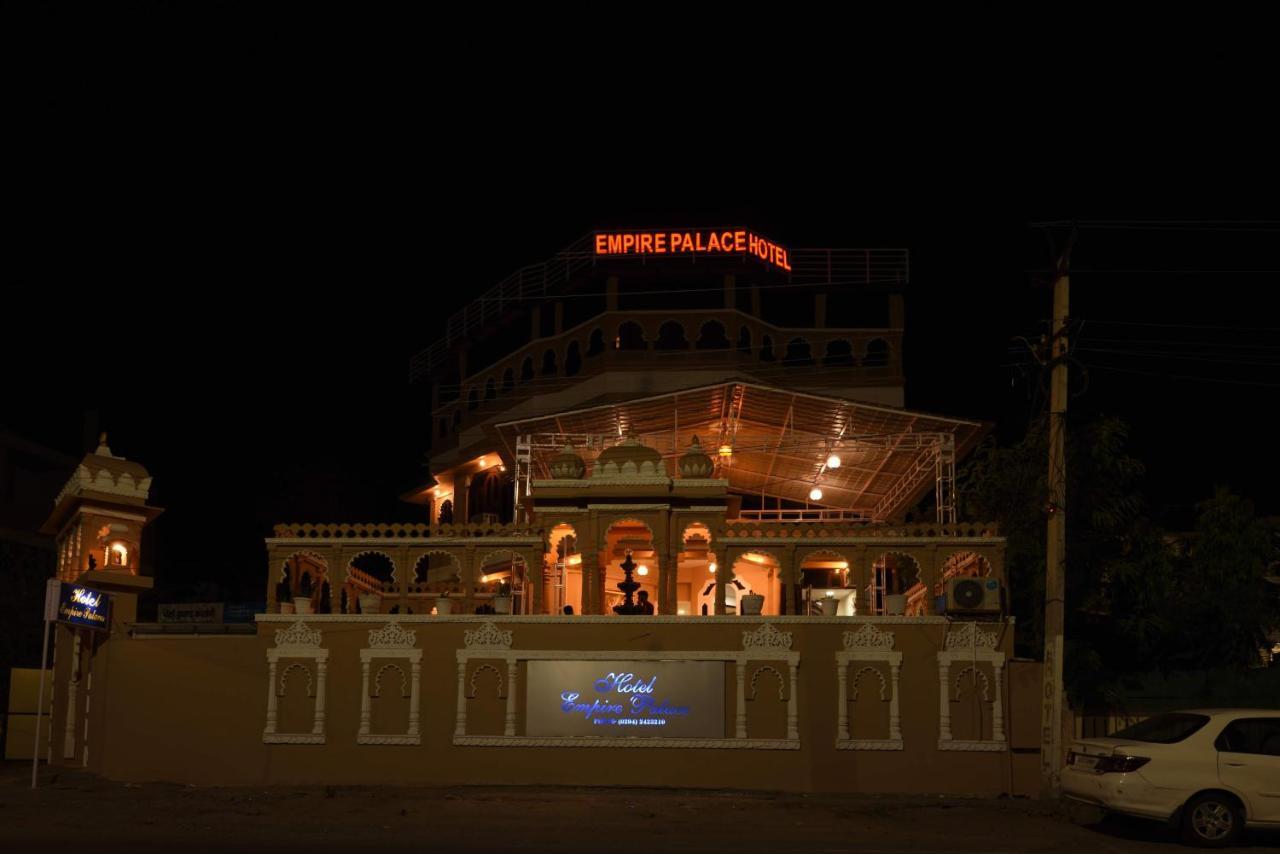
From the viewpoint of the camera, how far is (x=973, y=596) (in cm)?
2103

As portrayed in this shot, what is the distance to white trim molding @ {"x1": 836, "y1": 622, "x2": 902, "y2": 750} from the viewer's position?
21.1 m

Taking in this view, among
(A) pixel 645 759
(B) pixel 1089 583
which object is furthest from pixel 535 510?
(B) pixel 1089 583

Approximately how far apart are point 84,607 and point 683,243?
22.4 meters

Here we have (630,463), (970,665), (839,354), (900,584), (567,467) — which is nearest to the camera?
(970,665)

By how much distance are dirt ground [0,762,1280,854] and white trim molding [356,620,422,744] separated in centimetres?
89

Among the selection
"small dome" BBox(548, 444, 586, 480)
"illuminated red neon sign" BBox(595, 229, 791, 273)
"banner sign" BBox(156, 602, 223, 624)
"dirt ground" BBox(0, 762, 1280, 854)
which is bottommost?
"dirt ground" BBox(0, 762, 1280, 854)

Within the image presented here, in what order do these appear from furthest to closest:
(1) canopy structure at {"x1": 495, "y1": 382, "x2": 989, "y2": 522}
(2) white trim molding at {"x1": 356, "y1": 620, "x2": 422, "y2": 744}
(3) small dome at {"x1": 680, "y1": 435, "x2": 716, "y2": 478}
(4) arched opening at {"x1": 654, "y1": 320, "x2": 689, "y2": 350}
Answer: (4) arched opening at {"x1": 654, "y1": 320, "x2": 689, "y2": 350} → (1) canopy structure at {"x1": 495, "y1": 382, "x2": 989, "y2": 522} → (3) small dome at {"x1": 680, "y1": 435, "x2": 716, "y2": 478} → (2) white trim molding at {"x1": 356, "y1": 620, "x2": 422, "y2": 744}

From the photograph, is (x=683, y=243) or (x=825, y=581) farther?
(x=683, y=243)

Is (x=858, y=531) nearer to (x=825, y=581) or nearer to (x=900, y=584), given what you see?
(x=900, y=584)

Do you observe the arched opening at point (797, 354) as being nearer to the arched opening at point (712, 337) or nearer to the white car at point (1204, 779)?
the arched opening at point (712, 337)

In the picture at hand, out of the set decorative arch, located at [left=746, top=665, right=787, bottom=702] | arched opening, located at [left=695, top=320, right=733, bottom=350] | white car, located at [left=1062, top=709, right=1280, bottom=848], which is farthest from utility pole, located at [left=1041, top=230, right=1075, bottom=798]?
arched opening, located at [left=695, top=320, right=733, bottom=350]

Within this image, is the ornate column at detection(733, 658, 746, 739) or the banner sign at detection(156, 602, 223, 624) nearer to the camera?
the ornate column at detection(733, 658, 746, 739)

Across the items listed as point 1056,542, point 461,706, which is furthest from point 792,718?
point 461,706

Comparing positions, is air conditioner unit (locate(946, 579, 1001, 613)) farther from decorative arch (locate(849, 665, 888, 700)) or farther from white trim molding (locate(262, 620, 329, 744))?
white trim molding (locate(262, 620, 329, 744))
